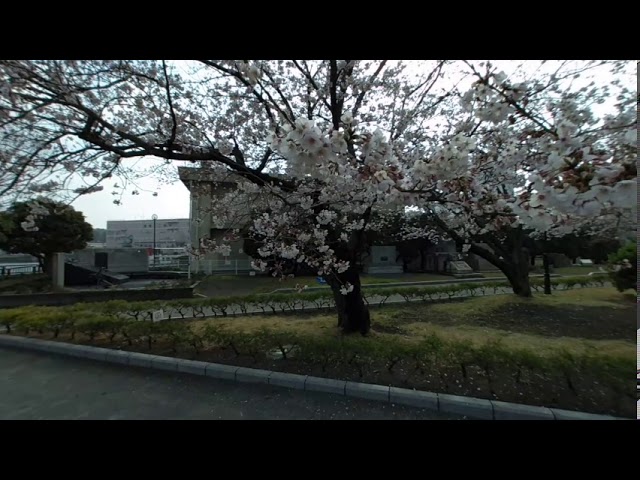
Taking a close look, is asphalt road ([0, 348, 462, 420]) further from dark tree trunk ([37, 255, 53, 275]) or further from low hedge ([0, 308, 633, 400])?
dark tree trunk ([37, 255, 53, 275])

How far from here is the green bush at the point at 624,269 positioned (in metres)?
8.77

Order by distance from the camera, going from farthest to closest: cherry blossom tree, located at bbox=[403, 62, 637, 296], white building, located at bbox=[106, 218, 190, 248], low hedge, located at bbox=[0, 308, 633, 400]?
white building, located at bbox=[106, 218, 190, 248], low hedge, located at bbox=[0, 308, 633, 400], cherry blossom tree, located at bbox=[403, 62, 637, 296]

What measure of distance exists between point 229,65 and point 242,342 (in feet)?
13.3

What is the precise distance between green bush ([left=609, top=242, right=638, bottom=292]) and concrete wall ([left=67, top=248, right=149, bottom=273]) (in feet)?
72.7

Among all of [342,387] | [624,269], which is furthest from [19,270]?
[624,269]

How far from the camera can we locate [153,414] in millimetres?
3043

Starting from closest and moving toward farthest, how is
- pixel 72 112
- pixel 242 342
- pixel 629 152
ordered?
pixel 629 152 → pixel 72 112 → pixel 242 342

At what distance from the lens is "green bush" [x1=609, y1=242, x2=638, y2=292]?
8773mm

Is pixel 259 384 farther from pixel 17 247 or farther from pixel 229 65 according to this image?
pixel 17 247

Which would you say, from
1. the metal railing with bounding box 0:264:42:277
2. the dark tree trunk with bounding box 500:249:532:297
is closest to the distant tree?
the metal railing with bounding box 0:264:42:277

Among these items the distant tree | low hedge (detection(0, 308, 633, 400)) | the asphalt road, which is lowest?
the asphalt road

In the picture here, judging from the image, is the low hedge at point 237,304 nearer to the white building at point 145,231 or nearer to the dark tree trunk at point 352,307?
the dark tree trunk at point 352,307

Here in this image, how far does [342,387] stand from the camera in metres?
3.38
